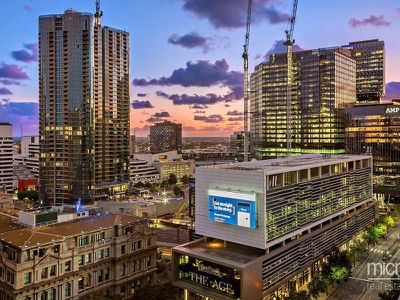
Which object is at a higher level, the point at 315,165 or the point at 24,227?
the point at 315,165

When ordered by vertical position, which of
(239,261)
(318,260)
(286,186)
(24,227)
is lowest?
(318,260)

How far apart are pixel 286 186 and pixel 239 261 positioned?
21.2 meters

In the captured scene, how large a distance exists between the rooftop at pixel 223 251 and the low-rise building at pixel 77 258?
10408 mm

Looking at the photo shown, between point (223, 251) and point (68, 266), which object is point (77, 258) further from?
point (223, 251)

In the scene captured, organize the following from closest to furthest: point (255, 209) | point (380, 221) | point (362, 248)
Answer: point (255, 209)
point (362, 248)
point (380, 221)

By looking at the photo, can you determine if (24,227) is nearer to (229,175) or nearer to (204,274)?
(204,274)

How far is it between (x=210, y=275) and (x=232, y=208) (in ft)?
47.4

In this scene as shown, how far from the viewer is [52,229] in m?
76.4

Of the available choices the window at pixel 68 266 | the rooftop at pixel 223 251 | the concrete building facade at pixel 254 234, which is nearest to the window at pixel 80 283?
the window at pixel 68 266

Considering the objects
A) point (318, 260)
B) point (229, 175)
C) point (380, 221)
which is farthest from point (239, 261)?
point (380, 221)

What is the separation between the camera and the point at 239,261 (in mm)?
76375

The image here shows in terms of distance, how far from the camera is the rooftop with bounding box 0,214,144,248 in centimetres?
6906

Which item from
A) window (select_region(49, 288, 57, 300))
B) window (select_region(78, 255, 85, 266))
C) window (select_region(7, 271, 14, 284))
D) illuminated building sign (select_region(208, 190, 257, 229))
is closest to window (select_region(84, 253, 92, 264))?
window (select_region(78, 255, 85, 266))

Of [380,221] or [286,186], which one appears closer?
[286,186]
